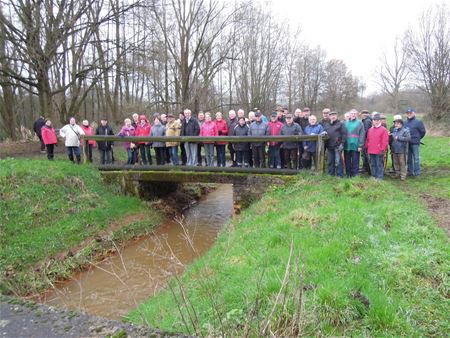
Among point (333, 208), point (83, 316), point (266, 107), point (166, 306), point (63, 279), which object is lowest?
point (63, 279)

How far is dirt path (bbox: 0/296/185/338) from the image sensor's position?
1.49 m

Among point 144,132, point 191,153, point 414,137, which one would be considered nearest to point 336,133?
point 414,137

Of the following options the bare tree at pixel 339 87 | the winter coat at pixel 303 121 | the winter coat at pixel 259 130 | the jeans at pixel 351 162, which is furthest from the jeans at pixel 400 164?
the bare tree at pixel 339 87

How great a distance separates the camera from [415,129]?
9703 mm

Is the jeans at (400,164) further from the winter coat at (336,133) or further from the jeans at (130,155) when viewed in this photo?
the jeans at (130,155)

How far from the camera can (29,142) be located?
18.0 m

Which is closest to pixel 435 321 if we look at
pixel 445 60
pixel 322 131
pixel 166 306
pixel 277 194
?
pixel 166 306

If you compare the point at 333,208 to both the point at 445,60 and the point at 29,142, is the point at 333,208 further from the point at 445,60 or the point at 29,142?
the point at 445,60

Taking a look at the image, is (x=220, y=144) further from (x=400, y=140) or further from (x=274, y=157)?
(x=400, y=140)

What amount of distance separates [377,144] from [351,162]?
86cm

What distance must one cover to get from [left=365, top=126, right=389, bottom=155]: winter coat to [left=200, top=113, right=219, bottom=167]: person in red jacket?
432cm

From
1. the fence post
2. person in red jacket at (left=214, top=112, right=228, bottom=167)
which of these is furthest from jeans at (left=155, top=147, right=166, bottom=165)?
the fence post

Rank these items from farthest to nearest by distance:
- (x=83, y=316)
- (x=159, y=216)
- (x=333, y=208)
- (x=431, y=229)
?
→ (x=159, y=216) < (x=333, y=208) < (x=431, y=229) < (x=83, y=316)

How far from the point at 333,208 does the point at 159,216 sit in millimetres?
6189
